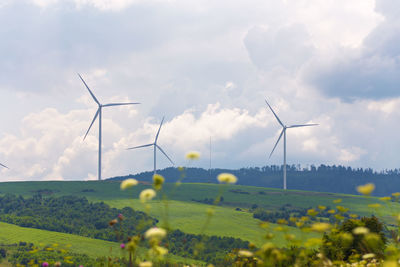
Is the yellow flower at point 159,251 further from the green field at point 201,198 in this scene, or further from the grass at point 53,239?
the green field at point 201,198

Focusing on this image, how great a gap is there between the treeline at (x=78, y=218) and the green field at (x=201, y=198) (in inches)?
211

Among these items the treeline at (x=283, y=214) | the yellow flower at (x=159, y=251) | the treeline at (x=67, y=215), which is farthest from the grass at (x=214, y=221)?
the yellow flower at (x=159, y=251)

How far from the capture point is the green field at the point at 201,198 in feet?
275

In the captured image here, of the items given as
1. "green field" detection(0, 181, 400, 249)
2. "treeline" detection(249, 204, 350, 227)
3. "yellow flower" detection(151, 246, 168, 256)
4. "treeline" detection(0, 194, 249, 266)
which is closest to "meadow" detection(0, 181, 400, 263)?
"green field" detection(0, 181, 400, 249)

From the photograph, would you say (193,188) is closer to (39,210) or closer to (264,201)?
(264,201)

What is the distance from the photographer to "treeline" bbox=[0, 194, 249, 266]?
6569 cm

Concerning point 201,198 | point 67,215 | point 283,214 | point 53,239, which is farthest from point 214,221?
point 201,198

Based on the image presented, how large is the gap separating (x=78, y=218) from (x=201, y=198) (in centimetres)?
4510

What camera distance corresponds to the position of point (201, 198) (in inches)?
4904

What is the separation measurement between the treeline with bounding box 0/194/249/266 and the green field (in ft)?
17.6

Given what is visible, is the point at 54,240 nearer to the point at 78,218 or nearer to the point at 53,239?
the point at 53,239

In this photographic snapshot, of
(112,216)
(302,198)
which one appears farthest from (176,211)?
(302,198)

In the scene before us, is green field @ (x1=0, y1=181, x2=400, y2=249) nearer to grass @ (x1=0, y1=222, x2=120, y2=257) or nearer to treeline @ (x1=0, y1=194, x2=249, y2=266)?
treeline @ (x1=0, y1=194, x2=249, y2=266)

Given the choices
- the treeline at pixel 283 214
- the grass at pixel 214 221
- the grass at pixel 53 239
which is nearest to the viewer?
the grass at pixel 53 239
